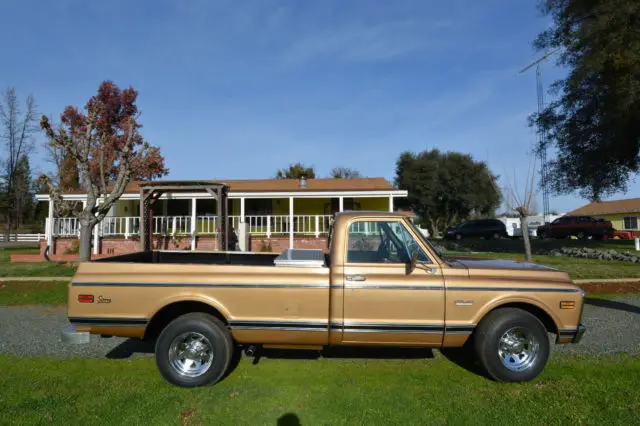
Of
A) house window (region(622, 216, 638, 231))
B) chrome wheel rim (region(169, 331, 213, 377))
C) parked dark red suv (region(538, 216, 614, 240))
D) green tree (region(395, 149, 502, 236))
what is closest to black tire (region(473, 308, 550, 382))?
chrome wheel rim (region(169, 331, 213, 377))

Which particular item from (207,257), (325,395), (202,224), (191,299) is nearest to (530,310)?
(325,395)

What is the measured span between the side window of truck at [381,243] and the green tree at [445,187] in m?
35.3

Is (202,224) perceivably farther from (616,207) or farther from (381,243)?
(616,207)

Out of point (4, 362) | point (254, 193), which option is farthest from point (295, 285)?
point (254, 193)

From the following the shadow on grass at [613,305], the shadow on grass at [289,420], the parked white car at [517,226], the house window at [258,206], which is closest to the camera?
the shadow on grass at [289,420]

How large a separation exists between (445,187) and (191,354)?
37.1m

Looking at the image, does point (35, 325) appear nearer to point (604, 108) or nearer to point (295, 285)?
point (295, 285)

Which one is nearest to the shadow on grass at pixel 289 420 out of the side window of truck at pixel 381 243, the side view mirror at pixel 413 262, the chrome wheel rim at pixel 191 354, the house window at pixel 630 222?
the chrome wheel rim at pixel 191 354

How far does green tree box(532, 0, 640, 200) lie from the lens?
509 inches

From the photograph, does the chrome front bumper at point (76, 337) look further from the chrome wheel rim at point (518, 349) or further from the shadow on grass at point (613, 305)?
the shadow on grass at point (613, 305)

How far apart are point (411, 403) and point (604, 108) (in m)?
15.7

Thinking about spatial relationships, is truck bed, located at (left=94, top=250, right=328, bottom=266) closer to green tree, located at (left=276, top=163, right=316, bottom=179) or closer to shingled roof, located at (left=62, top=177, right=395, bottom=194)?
shingled roof, located at (left=62, top=177, right=395, bottom=194)

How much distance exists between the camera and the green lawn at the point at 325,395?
134 inches

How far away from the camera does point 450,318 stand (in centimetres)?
411
